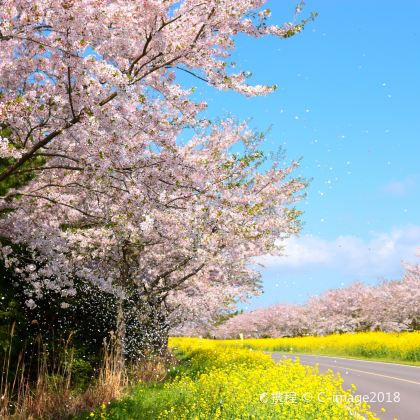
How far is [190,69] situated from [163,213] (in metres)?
2.25

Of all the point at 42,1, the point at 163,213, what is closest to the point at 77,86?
the point at 42,1

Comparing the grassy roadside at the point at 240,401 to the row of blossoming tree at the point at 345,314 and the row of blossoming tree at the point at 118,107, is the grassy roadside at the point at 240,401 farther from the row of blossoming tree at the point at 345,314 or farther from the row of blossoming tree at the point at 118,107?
the row of blossoming tree at the point at 345,314

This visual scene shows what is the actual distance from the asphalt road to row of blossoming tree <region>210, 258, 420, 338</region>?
68.7 ft

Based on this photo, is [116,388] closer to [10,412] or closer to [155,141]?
[10,412]

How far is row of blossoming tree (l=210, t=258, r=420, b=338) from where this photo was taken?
134 feet

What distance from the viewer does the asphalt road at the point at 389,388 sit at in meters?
10.8

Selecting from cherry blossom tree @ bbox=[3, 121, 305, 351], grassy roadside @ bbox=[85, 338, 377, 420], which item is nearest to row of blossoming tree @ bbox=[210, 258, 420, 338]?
cherry blossom tree @ bbox=[3, 121, 305, 351]

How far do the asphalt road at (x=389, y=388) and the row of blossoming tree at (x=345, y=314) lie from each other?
20.9 metres

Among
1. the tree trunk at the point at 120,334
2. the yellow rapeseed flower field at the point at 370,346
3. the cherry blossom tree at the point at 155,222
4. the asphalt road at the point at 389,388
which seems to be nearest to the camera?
the cherry blossom tree at the point at 155,222

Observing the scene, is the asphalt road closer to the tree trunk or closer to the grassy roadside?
the grassy roadside

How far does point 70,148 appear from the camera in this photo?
7.55m

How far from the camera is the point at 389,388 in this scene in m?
14.2

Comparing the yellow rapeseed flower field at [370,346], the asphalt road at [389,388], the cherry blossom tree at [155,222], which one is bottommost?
the asphalt road at [389,388]

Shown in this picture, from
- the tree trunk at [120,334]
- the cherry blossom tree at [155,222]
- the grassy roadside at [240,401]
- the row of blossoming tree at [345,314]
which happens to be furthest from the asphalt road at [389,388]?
the row of blossoming tree at [345,314]
